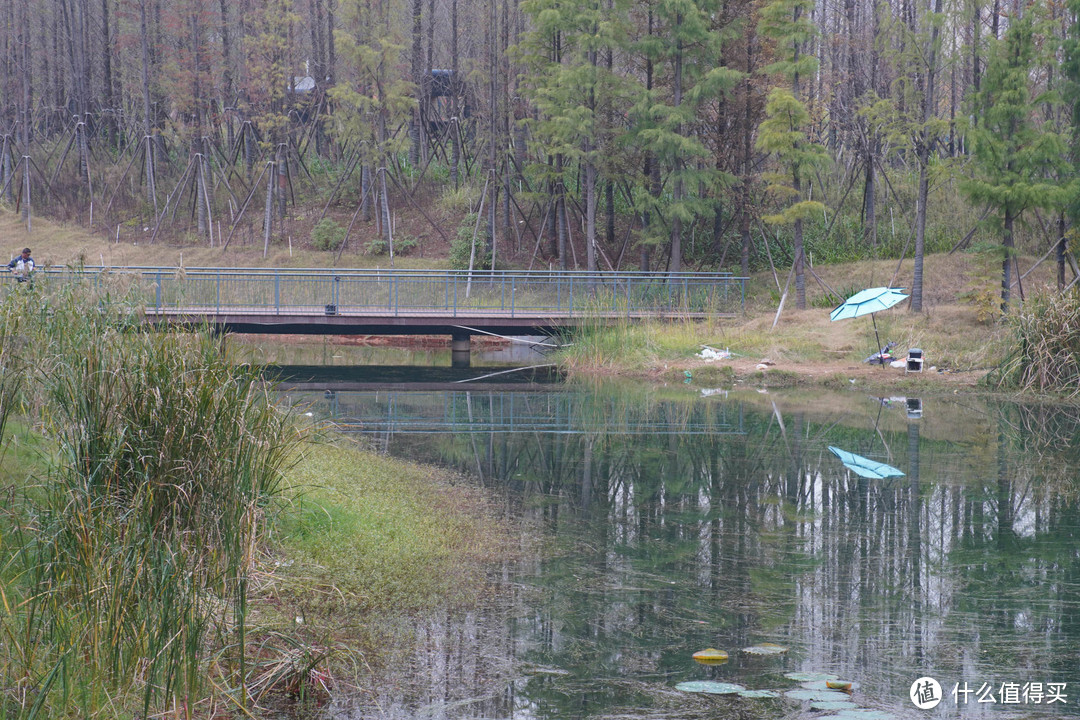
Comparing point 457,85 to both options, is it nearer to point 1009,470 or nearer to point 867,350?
point 867,350

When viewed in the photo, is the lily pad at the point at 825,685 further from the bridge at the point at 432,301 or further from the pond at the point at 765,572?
the bridge at the point at 432,301

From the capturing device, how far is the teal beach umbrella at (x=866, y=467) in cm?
1070

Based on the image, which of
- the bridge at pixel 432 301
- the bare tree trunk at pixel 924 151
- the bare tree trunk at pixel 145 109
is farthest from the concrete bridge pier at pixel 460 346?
the bare tree trunk at pixel 145 109

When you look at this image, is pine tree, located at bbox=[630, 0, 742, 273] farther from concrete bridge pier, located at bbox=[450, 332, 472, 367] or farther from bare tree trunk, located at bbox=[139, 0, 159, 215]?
bare tree trunk, located at bbox=[139, 0, 159, 215]

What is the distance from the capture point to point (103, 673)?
424 centimetres

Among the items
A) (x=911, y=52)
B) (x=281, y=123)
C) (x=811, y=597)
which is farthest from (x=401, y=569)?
(x=281, y=123)

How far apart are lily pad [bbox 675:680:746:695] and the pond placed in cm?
2

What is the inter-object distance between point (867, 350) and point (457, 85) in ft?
63.8

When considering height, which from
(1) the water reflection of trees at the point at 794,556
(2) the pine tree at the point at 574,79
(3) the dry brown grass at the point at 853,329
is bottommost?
(1) the water reflection of trees at the point at 794,556

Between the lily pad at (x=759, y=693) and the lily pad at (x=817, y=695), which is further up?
the lily pad at (x=759, y=693)

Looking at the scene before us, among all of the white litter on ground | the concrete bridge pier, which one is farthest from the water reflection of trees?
the concrete bridge pier

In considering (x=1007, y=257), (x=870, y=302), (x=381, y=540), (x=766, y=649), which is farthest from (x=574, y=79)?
(x=766, y=649)

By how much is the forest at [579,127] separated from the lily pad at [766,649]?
597 inches

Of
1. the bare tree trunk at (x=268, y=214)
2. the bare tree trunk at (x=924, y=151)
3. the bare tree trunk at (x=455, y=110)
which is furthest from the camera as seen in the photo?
the bare tree trunk at (x=455, y=110)
